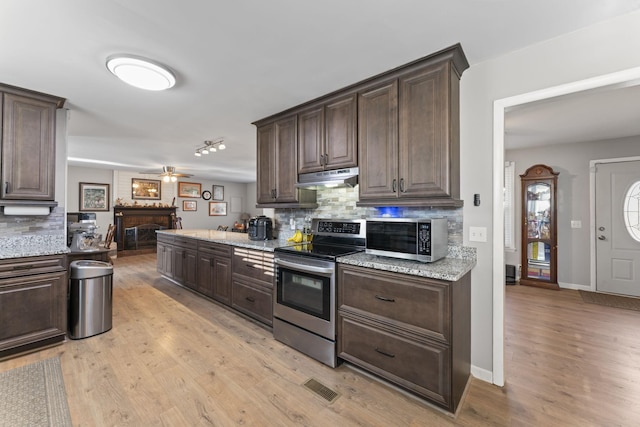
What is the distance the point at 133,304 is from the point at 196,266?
91cm

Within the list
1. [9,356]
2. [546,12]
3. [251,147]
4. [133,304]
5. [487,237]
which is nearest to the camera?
[546,12]

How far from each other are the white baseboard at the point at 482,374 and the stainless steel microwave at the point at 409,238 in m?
0.94

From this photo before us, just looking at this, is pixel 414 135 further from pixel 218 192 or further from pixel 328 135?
pixel 218 192

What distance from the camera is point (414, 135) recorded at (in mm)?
2170

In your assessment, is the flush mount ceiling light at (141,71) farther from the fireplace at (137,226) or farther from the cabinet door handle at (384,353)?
the fireplace at (137,226)

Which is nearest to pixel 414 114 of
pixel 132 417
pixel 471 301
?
pixel 471 301

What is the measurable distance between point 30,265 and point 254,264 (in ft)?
6.53

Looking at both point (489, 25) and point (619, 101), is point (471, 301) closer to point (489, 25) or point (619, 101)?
point (489, 25)

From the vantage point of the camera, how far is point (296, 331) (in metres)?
2.54

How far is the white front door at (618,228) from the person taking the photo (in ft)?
13.7

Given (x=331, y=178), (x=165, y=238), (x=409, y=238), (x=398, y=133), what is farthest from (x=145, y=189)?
(x=409, y=238)

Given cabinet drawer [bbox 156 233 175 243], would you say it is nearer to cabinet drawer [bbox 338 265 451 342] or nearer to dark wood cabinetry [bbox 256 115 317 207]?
dark wood cabinetry [bbox 256 115 317 207]

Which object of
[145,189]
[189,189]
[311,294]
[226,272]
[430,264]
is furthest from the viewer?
[189,189]

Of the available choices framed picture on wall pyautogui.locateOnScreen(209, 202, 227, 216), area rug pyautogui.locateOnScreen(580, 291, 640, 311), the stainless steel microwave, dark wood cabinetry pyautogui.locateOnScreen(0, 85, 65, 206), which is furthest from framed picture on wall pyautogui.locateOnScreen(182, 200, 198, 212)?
area rug pyautogui.locateOnScreen(580, 291, 640, 311)
